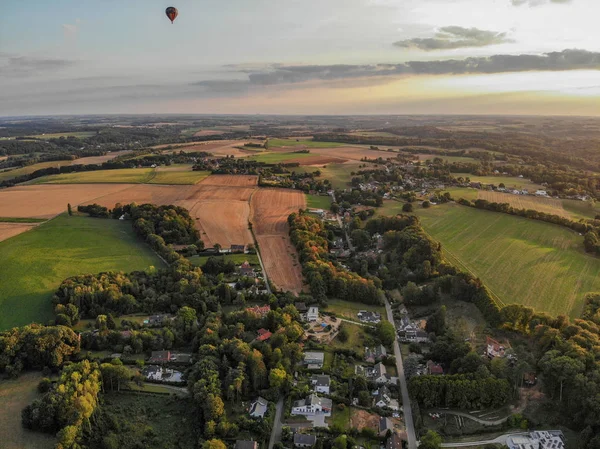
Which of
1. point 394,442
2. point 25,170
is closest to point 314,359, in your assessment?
point 394,442

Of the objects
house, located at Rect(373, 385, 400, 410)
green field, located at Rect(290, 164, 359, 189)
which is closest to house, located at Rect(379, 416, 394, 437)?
house, located at Rect(373, 385, 400, 410)

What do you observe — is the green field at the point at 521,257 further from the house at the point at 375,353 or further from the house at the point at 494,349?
the house at the point at 375,353

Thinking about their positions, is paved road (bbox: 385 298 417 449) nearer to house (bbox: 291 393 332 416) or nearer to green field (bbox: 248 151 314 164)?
house (bbox: 291 393 332 416)

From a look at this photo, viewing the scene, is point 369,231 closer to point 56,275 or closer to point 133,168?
point 56,275

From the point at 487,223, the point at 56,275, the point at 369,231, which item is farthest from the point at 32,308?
the point at 487,223

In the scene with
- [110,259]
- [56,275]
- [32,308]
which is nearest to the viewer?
[32,308]

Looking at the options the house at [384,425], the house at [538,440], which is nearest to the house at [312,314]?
the house at [384,425]
